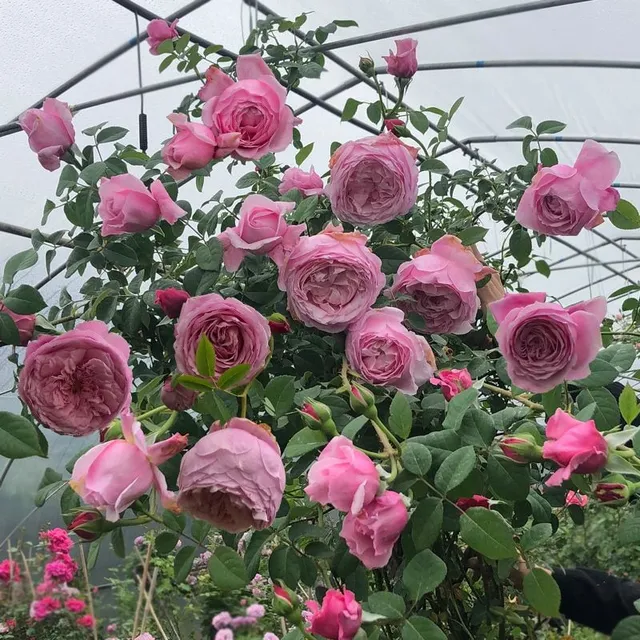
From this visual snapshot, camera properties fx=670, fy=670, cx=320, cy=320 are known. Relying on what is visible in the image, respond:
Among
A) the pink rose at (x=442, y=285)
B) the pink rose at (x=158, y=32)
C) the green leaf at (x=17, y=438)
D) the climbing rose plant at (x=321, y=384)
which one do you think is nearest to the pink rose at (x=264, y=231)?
the climbing rose plant at (x=321, y=384)

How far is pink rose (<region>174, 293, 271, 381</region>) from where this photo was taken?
441 mm

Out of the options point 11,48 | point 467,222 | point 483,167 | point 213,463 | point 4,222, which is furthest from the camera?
point 4,222

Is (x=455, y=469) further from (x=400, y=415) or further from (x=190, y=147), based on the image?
(x=190, y=147)

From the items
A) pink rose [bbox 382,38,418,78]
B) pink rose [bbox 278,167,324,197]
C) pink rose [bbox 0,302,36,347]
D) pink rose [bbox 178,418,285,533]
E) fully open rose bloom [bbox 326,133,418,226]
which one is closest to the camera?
pink rose [bbox 178,418,285,533]

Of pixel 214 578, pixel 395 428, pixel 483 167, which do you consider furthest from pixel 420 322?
pixel 483 167

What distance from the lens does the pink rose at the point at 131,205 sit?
542mm

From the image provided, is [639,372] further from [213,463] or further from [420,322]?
[213,463]

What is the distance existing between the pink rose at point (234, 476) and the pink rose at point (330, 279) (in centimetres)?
16

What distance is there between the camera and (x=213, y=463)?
0.36 m

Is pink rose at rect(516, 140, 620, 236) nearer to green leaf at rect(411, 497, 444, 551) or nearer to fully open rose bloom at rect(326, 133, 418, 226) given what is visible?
fully open rose bloom at rect(326, 133, 418, 226)

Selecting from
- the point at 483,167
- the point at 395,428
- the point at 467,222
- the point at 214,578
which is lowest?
the point at 214,578

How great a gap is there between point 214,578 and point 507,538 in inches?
7.2

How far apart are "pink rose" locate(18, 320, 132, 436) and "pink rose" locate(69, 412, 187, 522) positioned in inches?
1.5

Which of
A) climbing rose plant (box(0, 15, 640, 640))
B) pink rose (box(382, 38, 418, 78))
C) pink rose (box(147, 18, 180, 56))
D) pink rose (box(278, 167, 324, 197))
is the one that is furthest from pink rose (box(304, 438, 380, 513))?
pink rose (box(147, 18, 180, 56))
